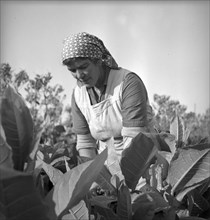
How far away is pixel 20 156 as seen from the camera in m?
0.53

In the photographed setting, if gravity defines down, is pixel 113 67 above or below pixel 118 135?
above

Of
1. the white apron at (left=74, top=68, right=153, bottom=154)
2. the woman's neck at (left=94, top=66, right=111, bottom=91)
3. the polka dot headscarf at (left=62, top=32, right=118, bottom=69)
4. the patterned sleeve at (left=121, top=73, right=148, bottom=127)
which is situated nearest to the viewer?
the patterned sleeve at (left=121, top=73, right=148, bottom=127)

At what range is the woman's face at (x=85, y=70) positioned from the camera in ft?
7.59

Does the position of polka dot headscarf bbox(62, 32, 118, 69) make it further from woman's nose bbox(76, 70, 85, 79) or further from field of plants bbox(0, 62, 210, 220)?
field of plants bbox(0, 62, 210, 220)

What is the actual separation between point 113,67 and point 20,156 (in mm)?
2020

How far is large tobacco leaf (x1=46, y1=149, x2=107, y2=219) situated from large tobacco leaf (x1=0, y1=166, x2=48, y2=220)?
5 cm

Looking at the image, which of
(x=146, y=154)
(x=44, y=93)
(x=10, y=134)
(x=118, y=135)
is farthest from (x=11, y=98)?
(x=44, y=93)

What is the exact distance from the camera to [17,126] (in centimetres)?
53

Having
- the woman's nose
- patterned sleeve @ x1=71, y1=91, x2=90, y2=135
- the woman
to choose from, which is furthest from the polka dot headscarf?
patterned sleeve @ x1=71, y1=91, x2=90, y2=135

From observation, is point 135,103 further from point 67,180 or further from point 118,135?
point 67,180

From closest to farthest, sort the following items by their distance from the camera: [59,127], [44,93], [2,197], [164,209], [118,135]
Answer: [2,197] < [164,209] < [118,135] < [59,127] < [44,93]

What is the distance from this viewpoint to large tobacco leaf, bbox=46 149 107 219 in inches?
20.6

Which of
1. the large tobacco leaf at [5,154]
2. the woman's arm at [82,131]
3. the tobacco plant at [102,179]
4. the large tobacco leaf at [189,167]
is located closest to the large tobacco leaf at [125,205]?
the tobacco plant at [102,179]

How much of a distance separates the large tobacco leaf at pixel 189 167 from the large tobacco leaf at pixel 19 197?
0.31m
